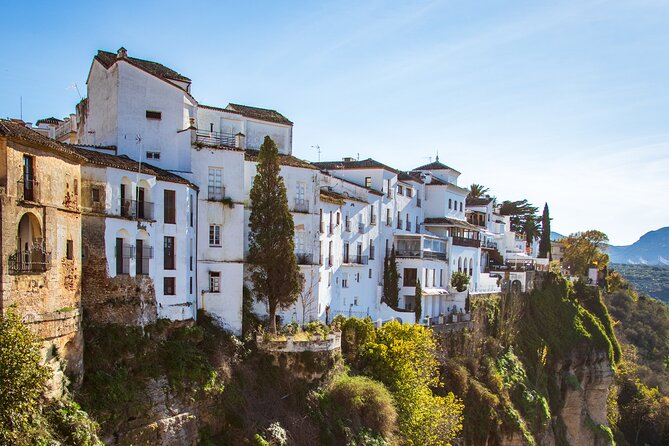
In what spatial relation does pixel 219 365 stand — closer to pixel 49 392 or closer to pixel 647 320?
pixel 49 392

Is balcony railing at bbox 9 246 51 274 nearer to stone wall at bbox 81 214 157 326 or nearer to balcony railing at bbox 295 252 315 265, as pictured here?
stone wall at bbox 81 214 157 326

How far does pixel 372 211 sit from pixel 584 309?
32.4 m

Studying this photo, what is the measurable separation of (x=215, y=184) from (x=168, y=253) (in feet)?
16.1

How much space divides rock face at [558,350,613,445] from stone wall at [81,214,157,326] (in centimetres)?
4365

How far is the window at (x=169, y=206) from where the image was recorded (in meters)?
28.5

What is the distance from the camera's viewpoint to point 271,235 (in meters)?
32.2

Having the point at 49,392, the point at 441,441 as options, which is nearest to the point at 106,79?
the point at 49,392

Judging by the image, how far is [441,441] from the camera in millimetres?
34938

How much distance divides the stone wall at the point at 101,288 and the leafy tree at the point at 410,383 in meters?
14.6

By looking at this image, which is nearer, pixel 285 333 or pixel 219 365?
pixel 219 365

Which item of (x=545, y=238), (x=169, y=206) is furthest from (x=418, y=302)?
(x=545, y=238)

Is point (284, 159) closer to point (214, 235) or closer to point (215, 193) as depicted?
point (215, 193)

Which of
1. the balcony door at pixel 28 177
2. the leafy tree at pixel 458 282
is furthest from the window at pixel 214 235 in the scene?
the leafy tree at pixel 458 282

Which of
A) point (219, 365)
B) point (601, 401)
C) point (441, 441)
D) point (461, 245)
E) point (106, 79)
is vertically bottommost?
point (601, 401)
